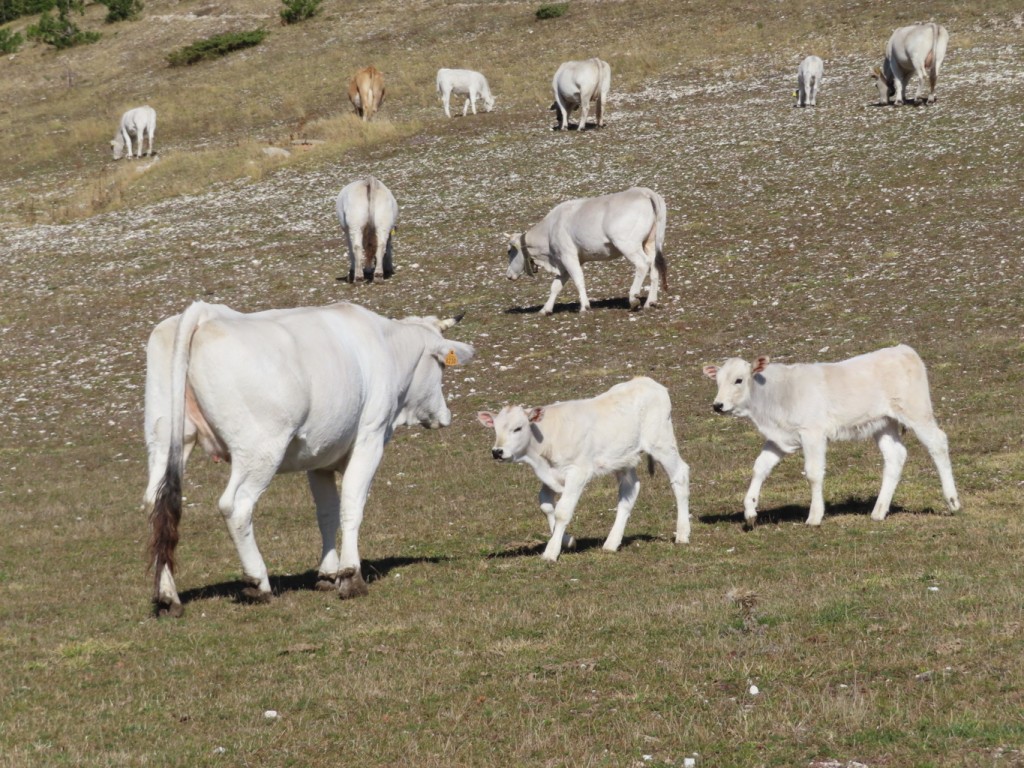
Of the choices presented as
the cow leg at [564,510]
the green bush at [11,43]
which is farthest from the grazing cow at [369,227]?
the green bush at [11,43]

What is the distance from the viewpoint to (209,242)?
41.1 meters

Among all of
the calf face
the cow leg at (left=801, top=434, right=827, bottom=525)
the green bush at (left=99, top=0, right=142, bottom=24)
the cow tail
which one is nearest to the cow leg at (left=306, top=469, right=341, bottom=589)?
the calf face

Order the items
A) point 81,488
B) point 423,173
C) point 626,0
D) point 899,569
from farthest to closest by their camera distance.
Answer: point 626,0 → point 423,173 → point 81,488 → point 899,569

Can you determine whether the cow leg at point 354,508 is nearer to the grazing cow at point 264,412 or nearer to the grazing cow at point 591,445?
the grazing cow at point 264,412

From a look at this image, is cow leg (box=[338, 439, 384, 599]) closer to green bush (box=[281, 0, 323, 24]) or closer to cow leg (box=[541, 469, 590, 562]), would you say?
cow leg (box=[541, 469, 590, 562])

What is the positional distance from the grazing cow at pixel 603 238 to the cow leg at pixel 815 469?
1371 cm

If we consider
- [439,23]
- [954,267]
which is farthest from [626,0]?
[954,267]

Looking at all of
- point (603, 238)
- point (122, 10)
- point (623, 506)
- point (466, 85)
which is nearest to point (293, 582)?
point (623, 506)

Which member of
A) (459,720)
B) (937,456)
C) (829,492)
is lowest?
(829,492)

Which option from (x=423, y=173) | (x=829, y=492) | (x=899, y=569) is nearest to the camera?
(x=899, y=569)

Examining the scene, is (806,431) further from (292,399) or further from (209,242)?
(209,242)

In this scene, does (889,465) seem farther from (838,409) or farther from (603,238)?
(603,238)

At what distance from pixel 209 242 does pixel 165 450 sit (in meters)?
29.3

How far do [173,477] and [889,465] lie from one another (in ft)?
27.2
